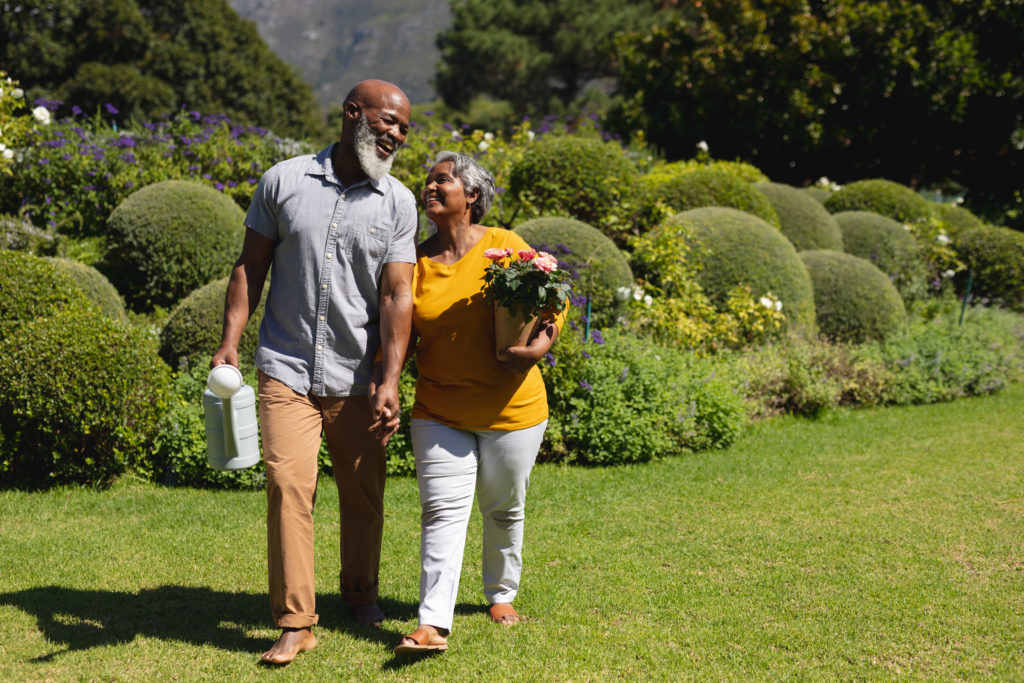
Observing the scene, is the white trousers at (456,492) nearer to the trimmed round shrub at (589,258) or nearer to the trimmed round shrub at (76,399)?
the trimmed round shrub at (76,399)

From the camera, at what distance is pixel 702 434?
6.09 metres

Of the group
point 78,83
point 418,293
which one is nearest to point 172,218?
point 418,293

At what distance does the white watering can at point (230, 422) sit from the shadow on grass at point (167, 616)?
2.39 feet

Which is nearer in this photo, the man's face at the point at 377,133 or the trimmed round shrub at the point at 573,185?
the man's face at the point at 377,133

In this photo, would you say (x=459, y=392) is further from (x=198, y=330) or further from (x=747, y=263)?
(x=747, y=263)

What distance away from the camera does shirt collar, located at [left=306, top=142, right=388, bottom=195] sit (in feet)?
10.1

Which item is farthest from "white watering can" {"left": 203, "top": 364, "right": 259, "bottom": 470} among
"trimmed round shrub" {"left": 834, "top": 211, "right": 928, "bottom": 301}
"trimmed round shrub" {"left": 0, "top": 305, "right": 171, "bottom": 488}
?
"trimmed round shrub" {"left": 834, "top": 211, "right": 928, "bottom": 301}

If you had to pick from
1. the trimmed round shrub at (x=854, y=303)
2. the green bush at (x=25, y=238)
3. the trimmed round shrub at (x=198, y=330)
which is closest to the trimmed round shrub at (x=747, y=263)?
the trimmed round shrub at (x=854, y=303)

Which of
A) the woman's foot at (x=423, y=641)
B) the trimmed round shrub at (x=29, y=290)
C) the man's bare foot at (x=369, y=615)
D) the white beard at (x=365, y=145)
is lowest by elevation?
the man's bare foot at (x=369, y=615)

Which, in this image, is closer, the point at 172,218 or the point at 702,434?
the point at 702,434

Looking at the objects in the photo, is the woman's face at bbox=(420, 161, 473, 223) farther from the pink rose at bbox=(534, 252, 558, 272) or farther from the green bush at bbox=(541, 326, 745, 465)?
the green bush at bbox=(541, 326, 745, 465)

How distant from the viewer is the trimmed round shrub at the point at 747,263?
7766mm

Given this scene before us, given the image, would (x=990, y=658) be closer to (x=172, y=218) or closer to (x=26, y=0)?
(x=172, y=218)

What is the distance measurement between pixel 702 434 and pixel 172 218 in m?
4.90
